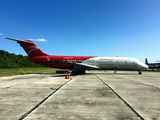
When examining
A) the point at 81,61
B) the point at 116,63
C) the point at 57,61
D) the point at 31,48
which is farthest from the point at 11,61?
the point at 116,63

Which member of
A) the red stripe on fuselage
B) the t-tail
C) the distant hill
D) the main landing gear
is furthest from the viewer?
the distant hill

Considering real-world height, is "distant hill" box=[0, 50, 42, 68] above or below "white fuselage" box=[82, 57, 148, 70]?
above

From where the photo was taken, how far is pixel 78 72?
33312 mm

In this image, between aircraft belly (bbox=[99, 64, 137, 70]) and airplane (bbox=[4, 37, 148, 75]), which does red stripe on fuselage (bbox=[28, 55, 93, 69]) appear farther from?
aircraft belly (bbox=[99, 64, 137, 70])

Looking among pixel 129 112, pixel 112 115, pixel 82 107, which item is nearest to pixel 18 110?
pixel 82 107

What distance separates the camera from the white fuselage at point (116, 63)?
32969mm

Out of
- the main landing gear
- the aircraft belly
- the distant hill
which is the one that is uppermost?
the distant hill

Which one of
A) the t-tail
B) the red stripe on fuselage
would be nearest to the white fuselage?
the red stripe on fuselage

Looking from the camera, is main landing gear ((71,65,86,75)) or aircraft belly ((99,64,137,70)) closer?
main landing gear ((71,65,86,75))

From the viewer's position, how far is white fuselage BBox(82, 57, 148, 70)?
108 ft

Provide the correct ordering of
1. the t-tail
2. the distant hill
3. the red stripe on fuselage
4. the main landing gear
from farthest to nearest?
1. the distant hill
2. the t-tail
3. the red stripe on fuselage
4. the main landing gear

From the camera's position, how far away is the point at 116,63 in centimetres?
3291

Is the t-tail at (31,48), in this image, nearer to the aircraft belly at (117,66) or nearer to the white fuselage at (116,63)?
the white fuselage at (116,63)

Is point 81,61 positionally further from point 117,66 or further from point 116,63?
point 117,66
